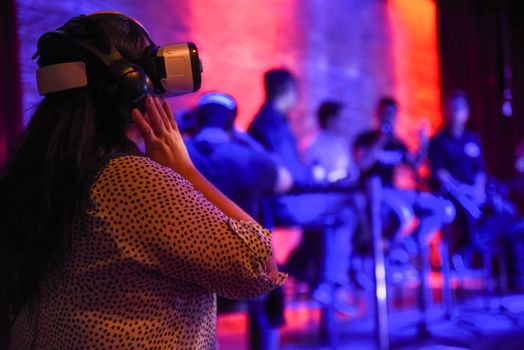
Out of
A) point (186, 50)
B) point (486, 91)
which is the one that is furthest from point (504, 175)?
point (186, 50)

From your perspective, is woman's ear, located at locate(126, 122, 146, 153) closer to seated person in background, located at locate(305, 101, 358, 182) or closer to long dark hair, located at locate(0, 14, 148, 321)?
long dark hair, located at locate(0, 14, 148, 321)

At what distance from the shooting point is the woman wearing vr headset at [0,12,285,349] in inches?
24.9

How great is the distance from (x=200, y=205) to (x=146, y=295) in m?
0.13

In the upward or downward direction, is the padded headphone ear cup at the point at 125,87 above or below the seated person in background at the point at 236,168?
above

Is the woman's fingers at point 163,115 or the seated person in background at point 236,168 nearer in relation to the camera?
the woman's fingers at point 163,115

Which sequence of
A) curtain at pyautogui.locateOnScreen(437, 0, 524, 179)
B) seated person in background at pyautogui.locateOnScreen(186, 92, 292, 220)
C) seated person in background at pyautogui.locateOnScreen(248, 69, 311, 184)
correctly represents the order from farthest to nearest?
curtain at pyautogui.locateOnScreen(437, 0, 524, 179) < seated person in background at pyautogui.locateOnScreen(248, 69, 311, 184) < seated person in background at pyautogui.locateOnScreen(186, 92, 292, 220)

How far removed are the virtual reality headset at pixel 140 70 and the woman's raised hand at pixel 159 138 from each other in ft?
0.09

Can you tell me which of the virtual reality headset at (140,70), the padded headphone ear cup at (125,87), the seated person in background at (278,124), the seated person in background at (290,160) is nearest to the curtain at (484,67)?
the seated person in background at (290,160)

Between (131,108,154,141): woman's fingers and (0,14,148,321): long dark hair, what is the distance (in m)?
0.02

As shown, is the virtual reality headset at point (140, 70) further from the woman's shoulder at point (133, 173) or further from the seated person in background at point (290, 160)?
the seated person in background at point (290, 160)

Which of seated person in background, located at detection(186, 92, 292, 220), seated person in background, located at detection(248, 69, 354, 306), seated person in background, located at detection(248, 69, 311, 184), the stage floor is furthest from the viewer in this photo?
seated person in background, located at detection(248, 69, 311, 184)

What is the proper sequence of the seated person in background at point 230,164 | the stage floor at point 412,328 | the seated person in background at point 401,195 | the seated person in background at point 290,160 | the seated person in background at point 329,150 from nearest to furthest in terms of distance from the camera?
1. the seated person in background at point 230,164
2. the seated person in background at point 290,160
3. the stage floor at point 412,328
4. the seated person in background at point 401,195
5. the seated person in background at point 329,150

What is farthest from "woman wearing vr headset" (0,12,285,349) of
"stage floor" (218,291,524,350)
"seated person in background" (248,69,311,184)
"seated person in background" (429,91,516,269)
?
"seated person in background" (429,91,516,269)

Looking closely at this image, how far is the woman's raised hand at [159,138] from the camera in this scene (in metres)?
0.72
